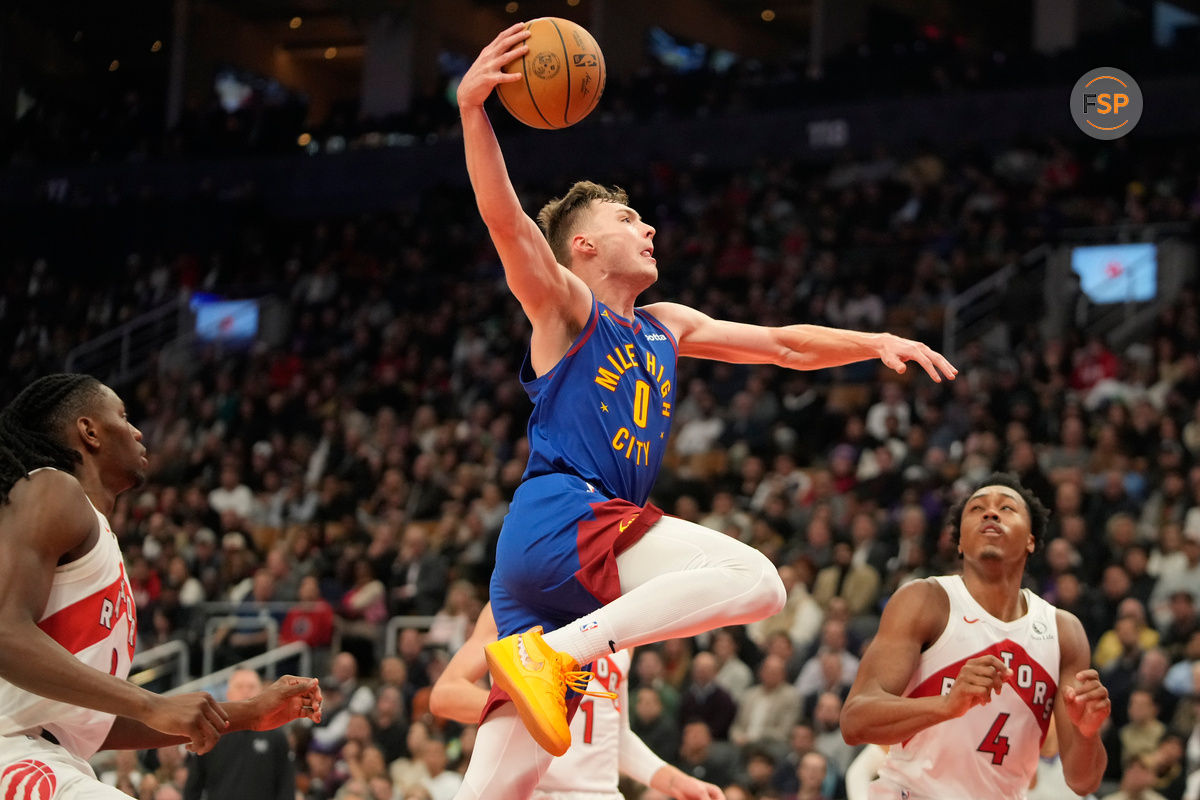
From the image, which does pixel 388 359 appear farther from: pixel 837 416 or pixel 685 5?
pixel 685 5

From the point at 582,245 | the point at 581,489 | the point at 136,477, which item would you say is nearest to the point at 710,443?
the point at 582,245

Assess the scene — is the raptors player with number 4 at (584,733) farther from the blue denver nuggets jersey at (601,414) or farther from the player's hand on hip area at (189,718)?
the player's hand on hip area at (189,718)

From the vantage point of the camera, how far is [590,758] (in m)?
5.63

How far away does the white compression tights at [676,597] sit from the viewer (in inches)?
161

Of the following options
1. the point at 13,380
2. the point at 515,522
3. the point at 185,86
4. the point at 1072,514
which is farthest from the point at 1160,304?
the point at 185,86

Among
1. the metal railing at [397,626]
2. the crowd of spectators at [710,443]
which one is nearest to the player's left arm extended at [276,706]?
the crowd of spectators at [710,443]

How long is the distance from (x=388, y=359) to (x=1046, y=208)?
8548mm

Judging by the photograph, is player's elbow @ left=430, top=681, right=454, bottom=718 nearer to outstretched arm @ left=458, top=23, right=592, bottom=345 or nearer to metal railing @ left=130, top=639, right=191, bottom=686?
outstretched arm @ left=458, top=23, right=592, bottom=345

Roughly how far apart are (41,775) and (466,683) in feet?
7.17

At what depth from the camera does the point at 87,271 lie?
23375 millimetres

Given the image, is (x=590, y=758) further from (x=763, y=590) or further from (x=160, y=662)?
(x=160, y=662)

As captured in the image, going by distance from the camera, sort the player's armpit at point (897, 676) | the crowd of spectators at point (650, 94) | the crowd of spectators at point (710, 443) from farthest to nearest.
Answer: the crowd of spectators at point (650, 94)
the crowd of spectators at point (710, 443)
the player's armpit at point (897, 676)

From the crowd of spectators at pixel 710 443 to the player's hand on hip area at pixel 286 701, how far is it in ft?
19.2

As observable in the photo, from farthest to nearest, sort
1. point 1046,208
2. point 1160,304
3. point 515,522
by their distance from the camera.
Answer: point 1046,208, point 1160,304, point 515,522
